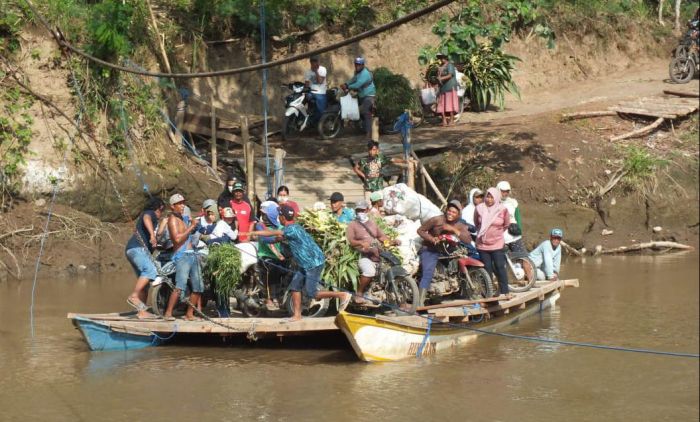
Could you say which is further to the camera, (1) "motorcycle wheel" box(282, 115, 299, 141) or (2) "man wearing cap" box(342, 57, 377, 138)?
(1) "motorcycle wheel" box(282, 115, 299, 141)

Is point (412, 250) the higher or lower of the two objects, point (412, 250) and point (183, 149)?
the lower

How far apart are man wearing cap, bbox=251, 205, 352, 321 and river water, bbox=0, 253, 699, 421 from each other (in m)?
0.72

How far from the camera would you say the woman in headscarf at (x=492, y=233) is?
40.1 ft

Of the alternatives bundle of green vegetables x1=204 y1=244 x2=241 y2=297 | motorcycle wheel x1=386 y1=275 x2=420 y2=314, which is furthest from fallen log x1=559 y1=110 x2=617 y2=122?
bundle of green vegetables x1=204 y1=244 x2=241 y2=297

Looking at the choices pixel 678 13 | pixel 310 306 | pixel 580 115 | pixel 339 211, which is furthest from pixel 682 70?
pixel 310 306

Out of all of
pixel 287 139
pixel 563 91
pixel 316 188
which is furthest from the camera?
pixel 563 91

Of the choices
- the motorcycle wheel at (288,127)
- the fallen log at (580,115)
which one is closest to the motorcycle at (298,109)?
the motorcycle wheel at (288,127)

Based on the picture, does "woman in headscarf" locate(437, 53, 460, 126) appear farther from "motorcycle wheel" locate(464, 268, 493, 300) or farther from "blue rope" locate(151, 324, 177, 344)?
"blue rope" locate(151, 324, 177, 344)

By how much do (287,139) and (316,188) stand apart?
8.96 ft

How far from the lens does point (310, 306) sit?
38.0ft

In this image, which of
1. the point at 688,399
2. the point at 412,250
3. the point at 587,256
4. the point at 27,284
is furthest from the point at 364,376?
the point at 587,256

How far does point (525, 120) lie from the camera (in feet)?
70.4

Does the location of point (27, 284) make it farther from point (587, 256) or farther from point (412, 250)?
point (587, 256)

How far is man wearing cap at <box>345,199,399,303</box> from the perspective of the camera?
445 inches
